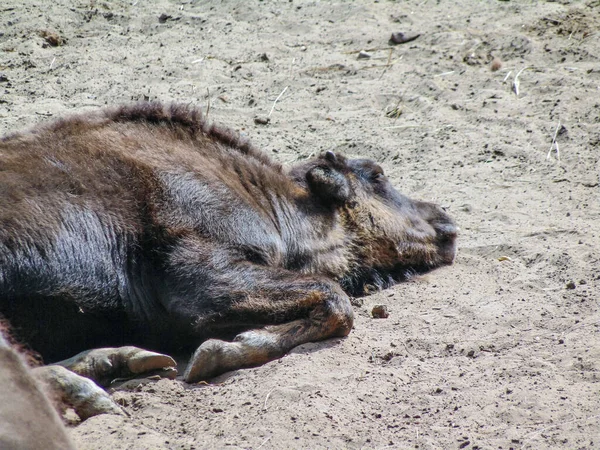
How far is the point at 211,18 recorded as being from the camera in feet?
32.6

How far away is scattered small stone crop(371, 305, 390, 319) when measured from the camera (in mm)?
5457

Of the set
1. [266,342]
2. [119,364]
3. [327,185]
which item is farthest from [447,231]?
[119,364]

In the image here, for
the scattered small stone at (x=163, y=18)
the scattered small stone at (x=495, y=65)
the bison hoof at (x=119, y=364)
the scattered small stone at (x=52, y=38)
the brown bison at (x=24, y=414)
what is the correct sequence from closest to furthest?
the brown bison at (x=24, y=414) → the bison hoof at (x=119, y=364) → the scattered small stone at (x=495, y=65) → the scattered small stone at (x=52, y=38) → the scattered small stone at (x=163, y=18)

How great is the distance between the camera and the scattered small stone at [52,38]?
29.8ft

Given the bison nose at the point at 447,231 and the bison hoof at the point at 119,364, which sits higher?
the bison hoof at the point at 119,364

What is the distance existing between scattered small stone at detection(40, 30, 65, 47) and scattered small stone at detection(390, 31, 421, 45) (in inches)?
130

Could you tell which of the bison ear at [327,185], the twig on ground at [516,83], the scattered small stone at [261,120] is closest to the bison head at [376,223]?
the bison ear at [327,185]

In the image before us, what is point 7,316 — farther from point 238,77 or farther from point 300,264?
point 238,77

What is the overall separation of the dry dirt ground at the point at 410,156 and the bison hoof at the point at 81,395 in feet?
0.46

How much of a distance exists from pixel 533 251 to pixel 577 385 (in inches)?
81.3

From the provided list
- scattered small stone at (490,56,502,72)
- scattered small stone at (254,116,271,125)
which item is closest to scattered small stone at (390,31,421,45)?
scattered small stone at (490,56,502,72)

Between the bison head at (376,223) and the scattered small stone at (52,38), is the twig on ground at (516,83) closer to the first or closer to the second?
the bison head at (376,223)

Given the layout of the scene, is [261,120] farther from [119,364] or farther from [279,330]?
[119,364]

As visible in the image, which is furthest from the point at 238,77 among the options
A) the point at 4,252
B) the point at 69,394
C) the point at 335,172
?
the point at 69,394
